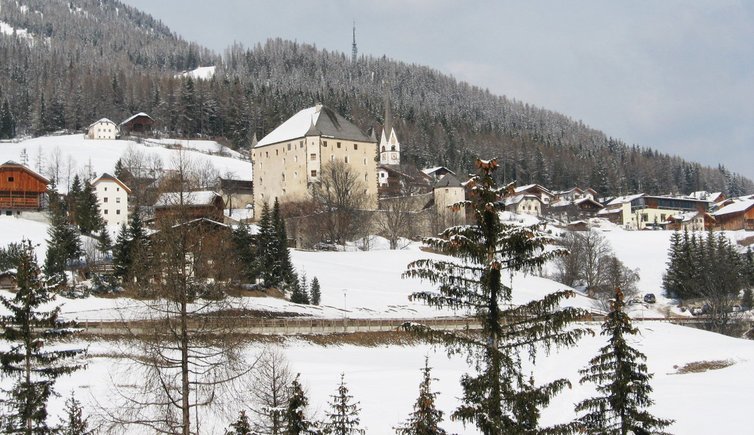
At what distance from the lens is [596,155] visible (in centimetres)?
19738

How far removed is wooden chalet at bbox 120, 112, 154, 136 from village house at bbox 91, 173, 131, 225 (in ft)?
210

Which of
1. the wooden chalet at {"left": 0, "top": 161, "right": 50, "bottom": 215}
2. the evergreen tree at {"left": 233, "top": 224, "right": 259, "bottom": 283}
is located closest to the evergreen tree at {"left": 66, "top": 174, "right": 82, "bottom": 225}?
the wooden chalet at {"left": 0, "top": 161, "right": 50, "bottom": 215}

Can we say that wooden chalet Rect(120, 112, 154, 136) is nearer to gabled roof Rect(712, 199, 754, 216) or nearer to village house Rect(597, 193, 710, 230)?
village house Rect(597, 193, 710, 230)

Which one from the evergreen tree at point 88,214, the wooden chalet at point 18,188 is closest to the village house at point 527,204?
the evergreen tree at point 88,214

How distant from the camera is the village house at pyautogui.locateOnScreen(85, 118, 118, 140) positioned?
13100 cm

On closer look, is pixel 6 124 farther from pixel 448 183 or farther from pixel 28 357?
pixel 28 357

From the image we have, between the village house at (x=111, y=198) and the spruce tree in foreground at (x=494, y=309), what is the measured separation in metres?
69.8

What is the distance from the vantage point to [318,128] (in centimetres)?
9219

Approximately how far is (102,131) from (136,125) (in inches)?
406

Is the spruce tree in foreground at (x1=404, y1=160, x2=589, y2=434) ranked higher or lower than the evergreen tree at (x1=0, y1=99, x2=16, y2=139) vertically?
lower

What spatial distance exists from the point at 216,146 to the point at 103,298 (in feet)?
315

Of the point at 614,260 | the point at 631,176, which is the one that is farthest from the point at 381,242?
the point at 631,176

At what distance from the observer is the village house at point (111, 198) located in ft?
253

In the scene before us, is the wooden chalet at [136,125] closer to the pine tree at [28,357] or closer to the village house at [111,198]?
the village house at [111,198]
